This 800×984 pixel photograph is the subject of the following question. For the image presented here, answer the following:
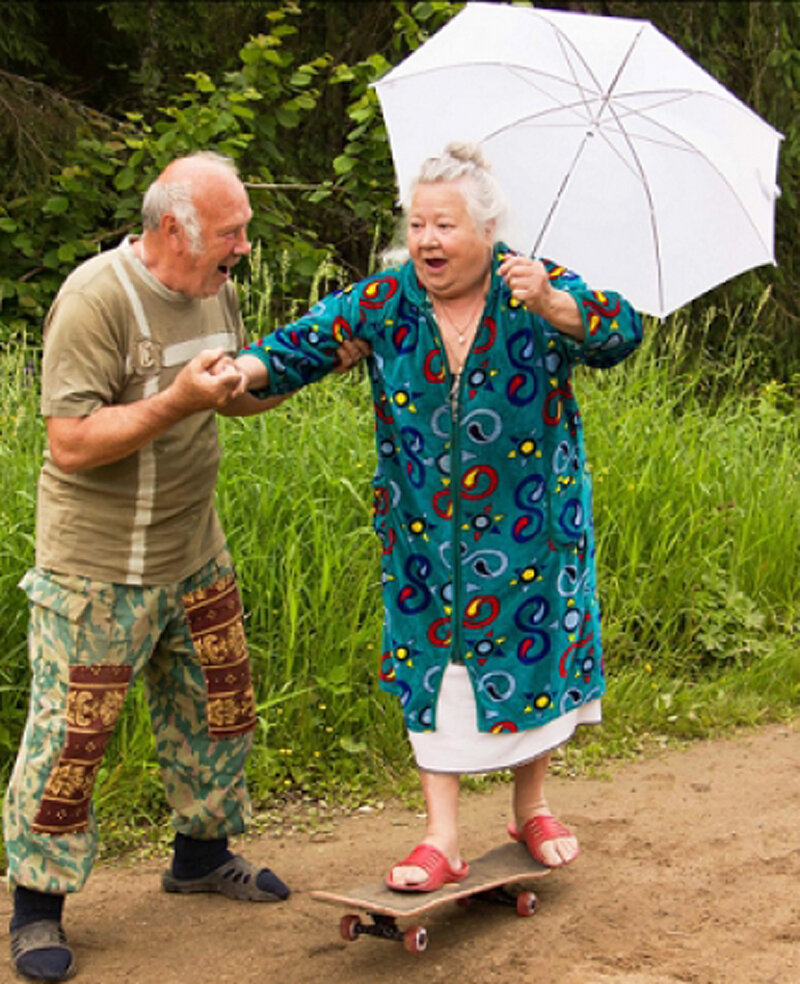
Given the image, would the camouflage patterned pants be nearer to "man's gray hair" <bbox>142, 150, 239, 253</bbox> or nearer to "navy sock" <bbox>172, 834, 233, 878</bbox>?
"navy sock" <bbox>172, 834, 233, 878</bbox>

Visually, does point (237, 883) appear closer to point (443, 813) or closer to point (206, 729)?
point (206, 729)

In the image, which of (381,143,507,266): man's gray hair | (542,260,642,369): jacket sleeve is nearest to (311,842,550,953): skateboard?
(542,260,642,369): jacket sleeve

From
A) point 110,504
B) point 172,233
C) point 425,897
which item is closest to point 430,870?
point 425,897

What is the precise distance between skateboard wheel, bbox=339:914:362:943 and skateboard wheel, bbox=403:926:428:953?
129 mm

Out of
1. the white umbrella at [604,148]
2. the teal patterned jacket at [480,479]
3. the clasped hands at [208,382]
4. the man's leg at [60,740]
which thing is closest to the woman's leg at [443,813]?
the teal patterned jacket at [480,479]

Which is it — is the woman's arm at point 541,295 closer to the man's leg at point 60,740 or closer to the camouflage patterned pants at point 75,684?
the camouflage patterned pants at point 75,684

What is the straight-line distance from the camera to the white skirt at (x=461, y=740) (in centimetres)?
362

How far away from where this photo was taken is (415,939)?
3473mm

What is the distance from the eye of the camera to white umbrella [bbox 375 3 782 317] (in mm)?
3676

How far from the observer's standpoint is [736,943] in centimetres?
371

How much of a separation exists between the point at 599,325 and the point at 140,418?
1.10m

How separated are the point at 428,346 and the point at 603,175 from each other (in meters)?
0.69

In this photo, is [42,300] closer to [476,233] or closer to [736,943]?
[476,233]

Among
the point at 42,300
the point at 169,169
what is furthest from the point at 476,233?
the point at 42,300
